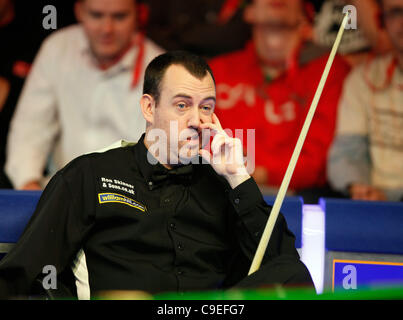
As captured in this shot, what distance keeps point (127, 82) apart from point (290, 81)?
98cm

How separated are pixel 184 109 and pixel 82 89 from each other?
1.97m

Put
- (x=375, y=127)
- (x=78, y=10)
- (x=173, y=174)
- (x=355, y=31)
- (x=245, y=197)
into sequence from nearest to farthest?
(x=245, y=197)
(x=173, y=174)
(x=375, y=127)
(x=355, y=31)
(x=78, y=10)

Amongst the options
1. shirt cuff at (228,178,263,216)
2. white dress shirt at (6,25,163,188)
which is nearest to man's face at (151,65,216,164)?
shirt cuff at (228,178,263,216)

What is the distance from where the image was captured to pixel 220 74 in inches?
146

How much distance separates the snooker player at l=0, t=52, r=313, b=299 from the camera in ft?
5.93

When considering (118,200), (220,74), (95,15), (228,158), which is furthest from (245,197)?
(95,15)

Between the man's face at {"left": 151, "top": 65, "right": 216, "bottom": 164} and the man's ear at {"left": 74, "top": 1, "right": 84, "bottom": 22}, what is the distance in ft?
6.61

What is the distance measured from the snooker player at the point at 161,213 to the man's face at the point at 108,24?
184 centimetres

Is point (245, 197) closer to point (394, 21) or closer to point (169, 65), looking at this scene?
point (169, 65)

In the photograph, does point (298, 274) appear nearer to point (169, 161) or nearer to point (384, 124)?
point (169, 161)

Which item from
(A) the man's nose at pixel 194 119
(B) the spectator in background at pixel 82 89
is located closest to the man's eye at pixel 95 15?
(B) the spectator in background at pixel 82 89

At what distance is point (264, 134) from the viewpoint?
11.7ft

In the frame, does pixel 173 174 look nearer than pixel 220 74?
Yes
